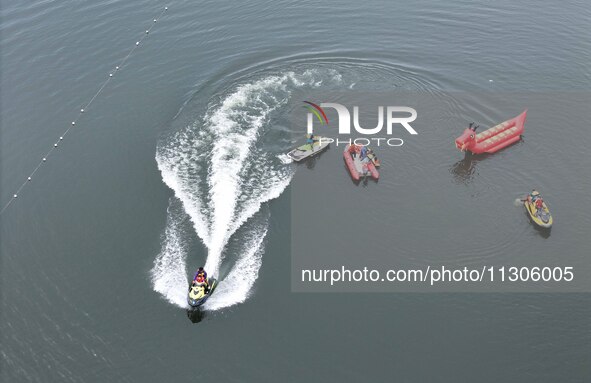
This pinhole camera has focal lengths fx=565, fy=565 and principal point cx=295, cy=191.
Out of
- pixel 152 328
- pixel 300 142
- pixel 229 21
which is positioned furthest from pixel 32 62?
pixel 152 328

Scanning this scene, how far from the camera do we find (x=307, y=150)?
200 ft

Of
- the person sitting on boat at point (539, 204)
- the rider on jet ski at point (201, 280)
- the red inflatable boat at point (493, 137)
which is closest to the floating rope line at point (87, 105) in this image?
the rider on jet ski at point (201, 280)

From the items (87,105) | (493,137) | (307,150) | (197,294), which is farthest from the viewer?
(87,105)

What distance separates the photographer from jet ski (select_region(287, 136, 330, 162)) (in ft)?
198

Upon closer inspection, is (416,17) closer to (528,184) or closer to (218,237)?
(528,184)

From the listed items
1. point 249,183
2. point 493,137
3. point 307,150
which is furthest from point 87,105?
point 493,137

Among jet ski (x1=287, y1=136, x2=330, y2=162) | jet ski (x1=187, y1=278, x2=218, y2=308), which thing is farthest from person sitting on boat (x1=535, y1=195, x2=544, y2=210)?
jet ski (x1=187, y1=278, x2=218, y2=308)

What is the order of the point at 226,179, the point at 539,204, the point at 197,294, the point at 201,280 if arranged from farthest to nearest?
the point at 226,179 < the point at 539,204 < the point at 201,280 < the point at 197,294

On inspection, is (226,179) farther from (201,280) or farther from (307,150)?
(201,280)

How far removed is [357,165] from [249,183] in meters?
11.4

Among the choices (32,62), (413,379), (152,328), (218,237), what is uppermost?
(32,62)

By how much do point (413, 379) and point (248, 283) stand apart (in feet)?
50.3

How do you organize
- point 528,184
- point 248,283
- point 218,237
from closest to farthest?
1. point 248,283
2. point 218,237
3. point 528,184

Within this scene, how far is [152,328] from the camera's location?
1751 inches
